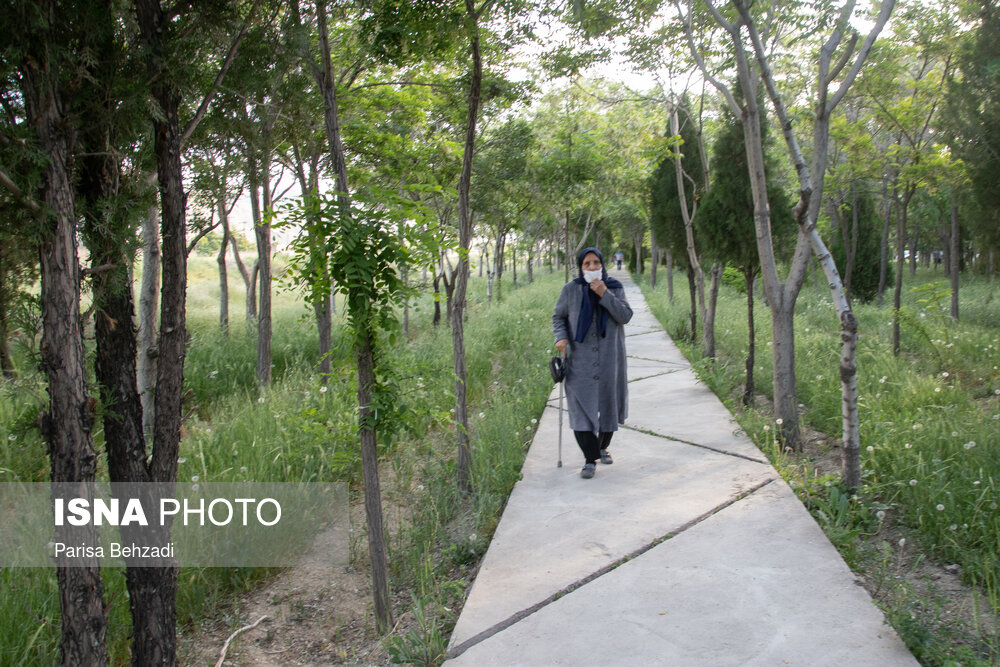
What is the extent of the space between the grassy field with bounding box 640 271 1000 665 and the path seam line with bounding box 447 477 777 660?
0.57 metres

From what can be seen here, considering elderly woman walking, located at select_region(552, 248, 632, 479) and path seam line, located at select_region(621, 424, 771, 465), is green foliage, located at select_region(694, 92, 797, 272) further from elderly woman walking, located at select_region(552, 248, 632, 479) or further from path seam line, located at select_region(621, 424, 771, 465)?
elderly woman walking, located at select_region(552, 248, 632, 479)

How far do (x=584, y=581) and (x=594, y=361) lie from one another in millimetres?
2060

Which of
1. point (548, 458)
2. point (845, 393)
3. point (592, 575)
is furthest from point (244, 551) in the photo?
point (845, 393)

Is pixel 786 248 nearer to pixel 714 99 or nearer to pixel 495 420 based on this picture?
pixel 495 420

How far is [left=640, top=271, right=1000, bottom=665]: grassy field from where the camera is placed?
10.0ft

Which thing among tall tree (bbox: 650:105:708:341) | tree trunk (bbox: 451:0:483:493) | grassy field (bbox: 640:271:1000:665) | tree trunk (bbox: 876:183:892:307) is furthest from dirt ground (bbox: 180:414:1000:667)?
tall tree (bbox: 650:105:708:341)

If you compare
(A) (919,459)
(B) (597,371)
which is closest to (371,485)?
(B) (597,371)

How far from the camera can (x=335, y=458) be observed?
3.30 metres

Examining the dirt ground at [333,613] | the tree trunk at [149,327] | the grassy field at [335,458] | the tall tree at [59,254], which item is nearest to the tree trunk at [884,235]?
the grassy field at [335,458]

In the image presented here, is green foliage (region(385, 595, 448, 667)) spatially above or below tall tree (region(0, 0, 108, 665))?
below

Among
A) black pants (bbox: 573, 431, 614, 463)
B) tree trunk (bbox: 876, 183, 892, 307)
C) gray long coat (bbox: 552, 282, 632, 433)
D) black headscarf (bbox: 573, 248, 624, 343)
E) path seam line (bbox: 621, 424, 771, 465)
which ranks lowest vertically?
path seam line (bbox: 621, 424, 771, 465)

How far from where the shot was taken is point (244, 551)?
3844mm

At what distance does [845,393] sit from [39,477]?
19.0 feet

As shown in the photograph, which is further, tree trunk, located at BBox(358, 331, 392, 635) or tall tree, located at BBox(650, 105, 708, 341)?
tall tree, located at BBox(650, 105, 708, 341)
